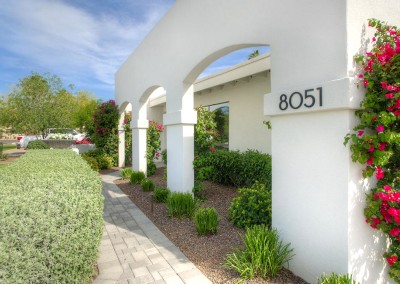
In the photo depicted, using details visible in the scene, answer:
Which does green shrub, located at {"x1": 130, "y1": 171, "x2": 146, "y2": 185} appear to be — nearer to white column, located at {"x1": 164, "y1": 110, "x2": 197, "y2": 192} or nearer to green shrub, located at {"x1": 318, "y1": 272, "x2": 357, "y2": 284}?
white column, located at {"x1": 164, "y1": 110, "x2": 197, "y2": 192}

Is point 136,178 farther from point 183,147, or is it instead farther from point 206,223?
point 206,223

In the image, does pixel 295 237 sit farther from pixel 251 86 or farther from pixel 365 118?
pixel 251 86

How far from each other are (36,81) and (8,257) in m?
16.2

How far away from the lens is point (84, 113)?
85.4 feet

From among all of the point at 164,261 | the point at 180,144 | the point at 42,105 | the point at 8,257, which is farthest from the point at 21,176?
the point at 42,105

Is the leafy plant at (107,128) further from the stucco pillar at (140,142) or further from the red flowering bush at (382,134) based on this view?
the red flowering bush at (382,134)

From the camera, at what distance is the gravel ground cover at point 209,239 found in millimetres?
3012

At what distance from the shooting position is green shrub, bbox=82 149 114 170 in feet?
37.1

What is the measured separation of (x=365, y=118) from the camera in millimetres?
2373

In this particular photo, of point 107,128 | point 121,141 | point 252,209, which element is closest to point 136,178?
point 121,141

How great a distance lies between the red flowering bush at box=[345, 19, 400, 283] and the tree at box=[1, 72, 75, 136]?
16632 millimetres

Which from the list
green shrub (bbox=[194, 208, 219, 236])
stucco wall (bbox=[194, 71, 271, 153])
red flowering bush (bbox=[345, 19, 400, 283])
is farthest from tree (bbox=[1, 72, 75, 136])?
red flowering bush (bbox=[345, 19, 400, 283])

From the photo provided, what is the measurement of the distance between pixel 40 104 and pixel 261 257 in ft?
55.2

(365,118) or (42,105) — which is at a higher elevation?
(42,105)
